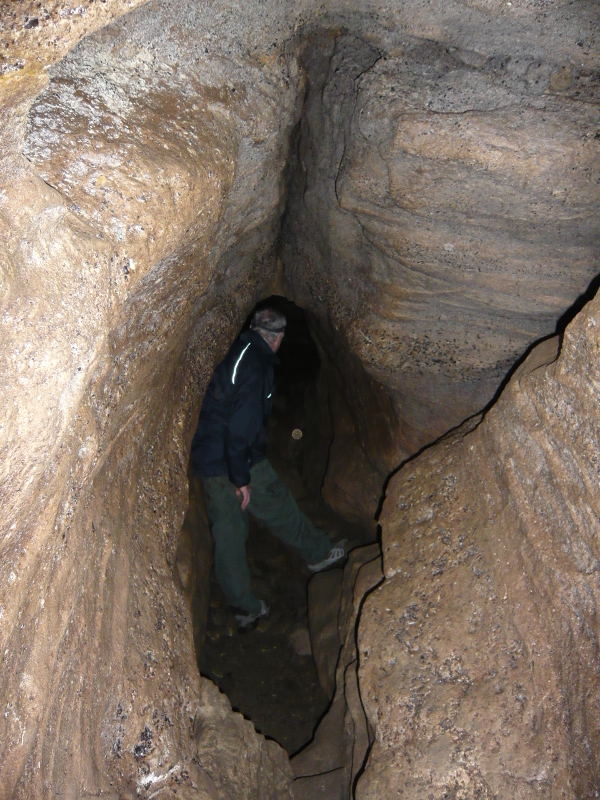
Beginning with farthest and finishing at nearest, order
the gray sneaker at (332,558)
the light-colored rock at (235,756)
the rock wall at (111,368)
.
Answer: the gray sneaker at (332,558)
the light-colored rock at (235,756)
the rock wall at (111,368)

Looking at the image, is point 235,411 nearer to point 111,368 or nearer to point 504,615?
point 111,368

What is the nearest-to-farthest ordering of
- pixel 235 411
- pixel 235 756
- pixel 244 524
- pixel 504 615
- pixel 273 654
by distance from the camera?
pixel 504 615, pixel 235 756, pixel 235 411, pixel 273 654, pixel 244 524

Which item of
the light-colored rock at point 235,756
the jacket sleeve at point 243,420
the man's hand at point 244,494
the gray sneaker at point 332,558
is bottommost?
the gray sneaker at point 332,558

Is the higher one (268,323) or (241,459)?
(268,323)

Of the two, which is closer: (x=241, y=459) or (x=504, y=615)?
(x=504, y=615)

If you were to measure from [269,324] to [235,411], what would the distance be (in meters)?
0.50

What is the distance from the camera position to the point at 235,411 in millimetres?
3479

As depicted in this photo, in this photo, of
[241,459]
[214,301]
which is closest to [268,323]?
[214,301]

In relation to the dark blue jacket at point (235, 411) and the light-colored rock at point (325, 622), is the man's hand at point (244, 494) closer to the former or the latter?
the dark blue jacket at point (235, 411)

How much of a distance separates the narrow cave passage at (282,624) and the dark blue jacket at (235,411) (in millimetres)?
329

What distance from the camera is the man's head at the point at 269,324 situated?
3480 mm

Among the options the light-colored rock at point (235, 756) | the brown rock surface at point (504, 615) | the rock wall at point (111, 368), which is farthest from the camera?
the light-colored rock at point (235, 756)

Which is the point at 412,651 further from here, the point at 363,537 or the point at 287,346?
the point at 287,346

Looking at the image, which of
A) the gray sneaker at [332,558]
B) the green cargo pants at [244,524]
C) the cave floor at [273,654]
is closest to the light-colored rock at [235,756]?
the cave floor at [273,654]
